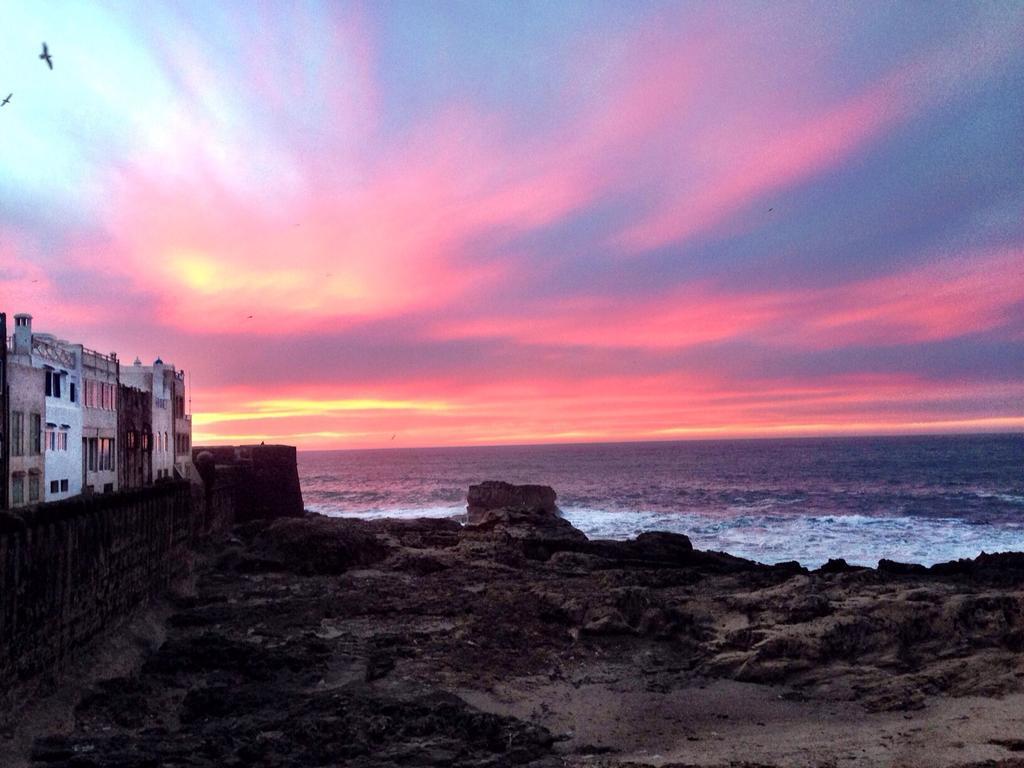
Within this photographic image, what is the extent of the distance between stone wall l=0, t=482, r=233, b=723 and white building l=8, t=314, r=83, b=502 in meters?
3.56

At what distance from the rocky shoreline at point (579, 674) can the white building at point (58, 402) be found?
22.8ft

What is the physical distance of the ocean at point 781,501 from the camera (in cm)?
5688

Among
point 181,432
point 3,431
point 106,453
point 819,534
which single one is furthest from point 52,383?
point 819,534

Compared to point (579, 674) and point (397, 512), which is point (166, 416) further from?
point (397, 512)

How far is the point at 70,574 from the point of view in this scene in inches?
858

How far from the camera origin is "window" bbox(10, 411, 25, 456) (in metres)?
26.8

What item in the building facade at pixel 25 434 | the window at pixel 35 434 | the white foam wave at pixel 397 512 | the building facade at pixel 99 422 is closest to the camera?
the building facade at pixel 25 434

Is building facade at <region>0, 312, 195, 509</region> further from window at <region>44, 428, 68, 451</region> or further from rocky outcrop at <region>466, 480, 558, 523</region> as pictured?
rocky outcrop at <region>466, 480, 558, 523</region>

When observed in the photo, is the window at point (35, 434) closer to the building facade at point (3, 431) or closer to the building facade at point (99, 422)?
the building facade at point (3, 431)

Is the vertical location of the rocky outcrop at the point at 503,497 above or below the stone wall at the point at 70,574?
below

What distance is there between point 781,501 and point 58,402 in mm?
76037

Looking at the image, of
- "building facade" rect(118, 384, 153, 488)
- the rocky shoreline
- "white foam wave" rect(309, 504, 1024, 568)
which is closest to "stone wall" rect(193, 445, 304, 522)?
"building facade" rect(118, 384, 153, 488)

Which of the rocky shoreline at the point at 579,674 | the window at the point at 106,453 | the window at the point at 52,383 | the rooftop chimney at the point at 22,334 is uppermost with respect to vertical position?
the rooftop chimney at the point at 22,334

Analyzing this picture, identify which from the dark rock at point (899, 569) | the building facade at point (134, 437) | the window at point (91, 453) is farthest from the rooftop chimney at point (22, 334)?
the dark rock at point (899, 569)
